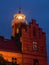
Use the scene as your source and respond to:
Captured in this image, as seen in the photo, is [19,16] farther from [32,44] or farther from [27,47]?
[27,47]

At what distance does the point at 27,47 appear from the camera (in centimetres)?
6134

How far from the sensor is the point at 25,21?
7156 centimetres

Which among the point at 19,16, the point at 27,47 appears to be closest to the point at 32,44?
the point at 27,47

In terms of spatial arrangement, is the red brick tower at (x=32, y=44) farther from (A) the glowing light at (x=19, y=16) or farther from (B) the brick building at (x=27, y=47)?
(A) the glowing light at (x=19, y=16)

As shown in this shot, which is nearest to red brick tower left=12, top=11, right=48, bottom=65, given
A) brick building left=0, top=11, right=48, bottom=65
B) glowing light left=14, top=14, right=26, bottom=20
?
brick building left=0, top=11, right=48, bottom=65

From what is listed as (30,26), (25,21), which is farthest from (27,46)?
(25,21)

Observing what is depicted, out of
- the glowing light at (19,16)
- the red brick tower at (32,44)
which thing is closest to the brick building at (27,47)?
the red brick tower at (32,44)

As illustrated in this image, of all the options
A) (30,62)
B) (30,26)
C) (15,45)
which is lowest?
(30,62)

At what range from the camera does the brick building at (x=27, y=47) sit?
5951 centimetres

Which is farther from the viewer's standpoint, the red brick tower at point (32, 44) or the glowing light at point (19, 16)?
the glowing light at point (19, 16)

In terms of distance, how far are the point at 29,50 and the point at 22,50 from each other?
169 centimetres

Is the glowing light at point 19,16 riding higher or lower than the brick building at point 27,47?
higher

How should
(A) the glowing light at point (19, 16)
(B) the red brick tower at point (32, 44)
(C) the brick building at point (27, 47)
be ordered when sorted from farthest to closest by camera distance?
(A) the glowing light at point (19, 16), (B) the red brick tower at point (32, 44), (C) the brick building at point (27, 47)

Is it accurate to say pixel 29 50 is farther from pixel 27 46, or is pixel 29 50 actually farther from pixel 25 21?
pixel 25 21
